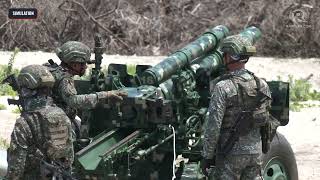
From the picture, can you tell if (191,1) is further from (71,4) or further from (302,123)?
(302,123)

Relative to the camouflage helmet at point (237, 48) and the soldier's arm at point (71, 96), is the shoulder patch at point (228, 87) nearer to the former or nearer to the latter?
the camouflage helmet at point (237, 48)

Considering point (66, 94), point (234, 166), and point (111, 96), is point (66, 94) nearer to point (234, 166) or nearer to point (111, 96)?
point (111, 96)

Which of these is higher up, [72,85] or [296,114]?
[72,85]

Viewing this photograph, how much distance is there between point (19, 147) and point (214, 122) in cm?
140

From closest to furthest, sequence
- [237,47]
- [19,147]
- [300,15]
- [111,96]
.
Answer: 1. [19,147]
2. [237,47]
3. [111,96]
4. [300,15]

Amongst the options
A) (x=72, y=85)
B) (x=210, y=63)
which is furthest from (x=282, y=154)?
(x=72, y=85)

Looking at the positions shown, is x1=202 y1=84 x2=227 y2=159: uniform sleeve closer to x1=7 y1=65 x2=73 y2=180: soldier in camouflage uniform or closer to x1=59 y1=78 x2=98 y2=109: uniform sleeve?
x1=7 y1=65 x2=73 y2=180: soldier in camouflage uniform

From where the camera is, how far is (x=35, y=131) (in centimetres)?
579

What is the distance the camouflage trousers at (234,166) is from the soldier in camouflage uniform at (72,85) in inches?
49.3

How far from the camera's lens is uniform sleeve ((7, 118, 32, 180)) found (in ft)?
18.9

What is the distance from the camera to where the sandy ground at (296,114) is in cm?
1084

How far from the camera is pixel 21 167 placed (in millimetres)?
5770

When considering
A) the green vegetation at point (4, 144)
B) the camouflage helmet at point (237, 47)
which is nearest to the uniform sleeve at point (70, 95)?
the camouflage helmet at point (237, 47)

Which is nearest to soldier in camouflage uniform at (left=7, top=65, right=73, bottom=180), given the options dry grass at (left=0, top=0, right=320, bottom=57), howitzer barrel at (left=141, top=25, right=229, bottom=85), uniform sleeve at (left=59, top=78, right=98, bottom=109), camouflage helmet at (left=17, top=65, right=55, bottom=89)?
camouflage helmet at (left=17, top=65, right=55, bottom=89)
